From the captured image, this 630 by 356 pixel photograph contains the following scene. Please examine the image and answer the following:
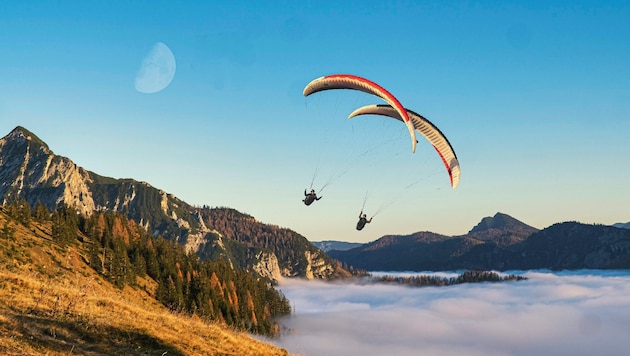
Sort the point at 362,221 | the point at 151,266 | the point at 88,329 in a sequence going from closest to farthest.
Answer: the point at 88,329 < the point at 362,221 < the point at 151,266

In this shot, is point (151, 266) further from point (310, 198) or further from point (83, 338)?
point (83, 338)

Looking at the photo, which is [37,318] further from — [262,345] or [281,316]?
[281,316]

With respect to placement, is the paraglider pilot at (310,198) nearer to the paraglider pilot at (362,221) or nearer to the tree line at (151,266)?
the paraglider pilot at (362,221)

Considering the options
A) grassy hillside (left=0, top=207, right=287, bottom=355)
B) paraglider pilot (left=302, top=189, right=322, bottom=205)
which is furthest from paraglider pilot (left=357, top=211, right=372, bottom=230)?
grassy hillside (left=0, top=207, right=287, bottom=355)

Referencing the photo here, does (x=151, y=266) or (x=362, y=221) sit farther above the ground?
(x=362, y=221)

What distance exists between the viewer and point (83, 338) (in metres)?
14.7

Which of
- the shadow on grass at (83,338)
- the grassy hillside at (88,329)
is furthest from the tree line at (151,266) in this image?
the shadow on grass at (83,338)

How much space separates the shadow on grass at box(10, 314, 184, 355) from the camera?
1314 cm

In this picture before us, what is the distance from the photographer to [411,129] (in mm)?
30578

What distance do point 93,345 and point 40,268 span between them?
48.6 m

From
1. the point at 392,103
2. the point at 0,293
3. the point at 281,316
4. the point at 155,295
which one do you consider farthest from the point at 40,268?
the point at 281,316

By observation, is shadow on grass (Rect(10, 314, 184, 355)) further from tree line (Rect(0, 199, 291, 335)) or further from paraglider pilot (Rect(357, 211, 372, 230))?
tree line (Rect(0, 199, 291, 335))

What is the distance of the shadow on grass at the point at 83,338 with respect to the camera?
13141 mm

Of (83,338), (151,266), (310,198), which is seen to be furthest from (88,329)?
(151,266)
